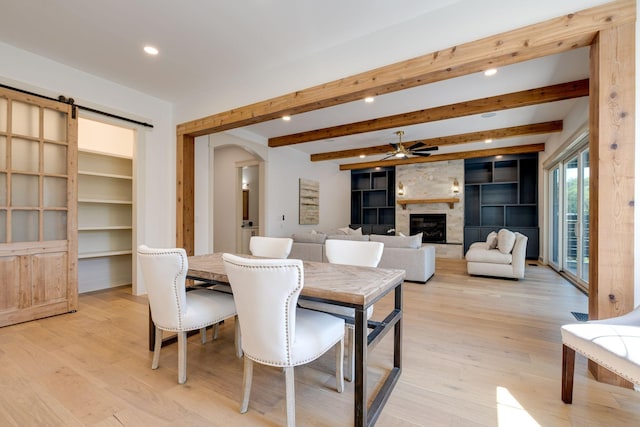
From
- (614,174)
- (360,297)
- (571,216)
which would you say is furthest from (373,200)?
(360,297)

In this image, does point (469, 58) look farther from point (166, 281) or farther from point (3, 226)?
point (3, 226)

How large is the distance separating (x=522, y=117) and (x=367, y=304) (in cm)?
522

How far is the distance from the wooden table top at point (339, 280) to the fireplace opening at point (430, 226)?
6758mm

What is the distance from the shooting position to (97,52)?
307cm

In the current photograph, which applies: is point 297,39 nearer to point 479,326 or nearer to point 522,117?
point 479,326

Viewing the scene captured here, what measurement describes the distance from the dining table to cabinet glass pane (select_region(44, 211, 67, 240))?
2.08m

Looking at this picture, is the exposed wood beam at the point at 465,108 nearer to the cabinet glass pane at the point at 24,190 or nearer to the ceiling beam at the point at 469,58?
the ceiling beam at the point at 469,58

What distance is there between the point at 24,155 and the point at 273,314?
11.3ft

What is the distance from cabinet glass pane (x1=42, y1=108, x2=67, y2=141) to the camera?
322 cm

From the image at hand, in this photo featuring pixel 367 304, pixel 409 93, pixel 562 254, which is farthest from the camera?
pixel 562 254

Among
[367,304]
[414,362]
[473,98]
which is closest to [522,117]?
[473,98]

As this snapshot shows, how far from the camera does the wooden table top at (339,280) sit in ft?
4.92

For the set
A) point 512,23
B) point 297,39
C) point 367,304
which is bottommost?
point 367,304

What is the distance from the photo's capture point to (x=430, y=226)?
8.41 metres
